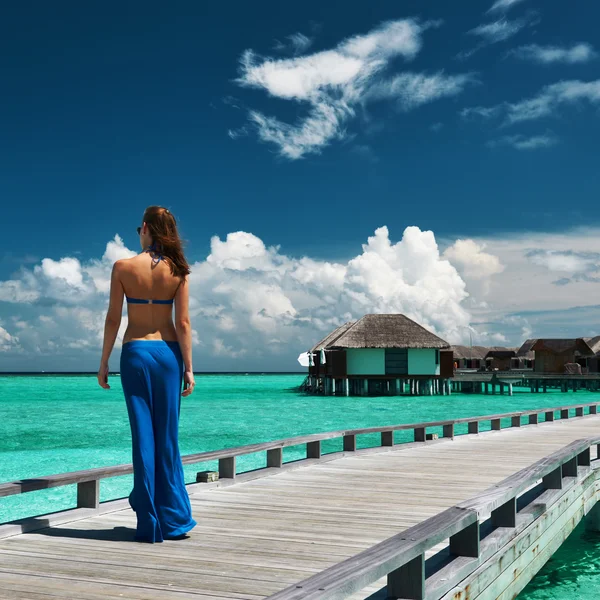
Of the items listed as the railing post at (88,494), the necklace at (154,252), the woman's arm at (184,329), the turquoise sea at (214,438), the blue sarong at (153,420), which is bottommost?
the turquoise sea at (214,438)

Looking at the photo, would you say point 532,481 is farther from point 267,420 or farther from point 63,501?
point 267,420

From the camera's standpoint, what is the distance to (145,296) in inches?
181

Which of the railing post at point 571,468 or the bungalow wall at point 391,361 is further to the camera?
the bungalow wall at point 391,361

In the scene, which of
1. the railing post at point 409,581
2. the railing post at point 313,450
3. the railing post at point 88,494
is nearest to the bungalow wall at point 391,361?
the railing post at point 313,450

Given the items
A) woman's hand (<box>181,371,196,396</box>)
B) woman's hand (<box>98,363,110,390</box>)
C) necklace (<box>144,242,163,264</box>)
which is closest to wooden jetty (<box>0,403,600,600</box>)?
woman's hand (<box>98,363,110,390</box>)

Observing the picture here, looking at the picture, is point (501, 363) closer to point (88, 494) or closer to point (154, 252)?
point (88, 494)

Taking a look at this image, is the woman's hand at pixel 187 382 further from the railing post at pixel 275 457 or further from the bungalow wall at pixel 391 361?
the bungalow wall at pixel 391 361

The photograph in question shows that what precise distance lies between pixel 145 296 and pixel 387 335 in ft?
166

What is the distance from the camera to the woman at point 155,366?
4.50 meters

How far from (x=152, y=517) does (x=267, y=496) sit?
222 centimetres

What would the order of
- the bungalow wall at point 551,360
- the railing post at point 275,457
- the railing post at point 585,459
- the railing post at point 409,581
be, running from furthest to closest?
the bungalow wall at point 551,360
the railing post at point 585,459
the railing post at point 275,457
the railing post at point 409,581

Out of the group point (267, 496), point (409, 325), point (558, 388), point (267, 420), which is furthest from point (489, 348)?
point (267, 496)

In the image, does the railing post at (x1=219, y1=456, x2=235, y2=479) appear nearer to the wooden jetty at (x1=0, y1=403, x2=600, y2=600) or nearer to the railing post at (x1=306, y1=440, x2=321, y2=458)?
the wooden jetty at (x1=0, y1=403, x2=600, y2=600)

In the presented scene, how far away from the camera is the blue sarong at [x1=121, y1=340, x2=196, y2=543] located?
4480 mm
